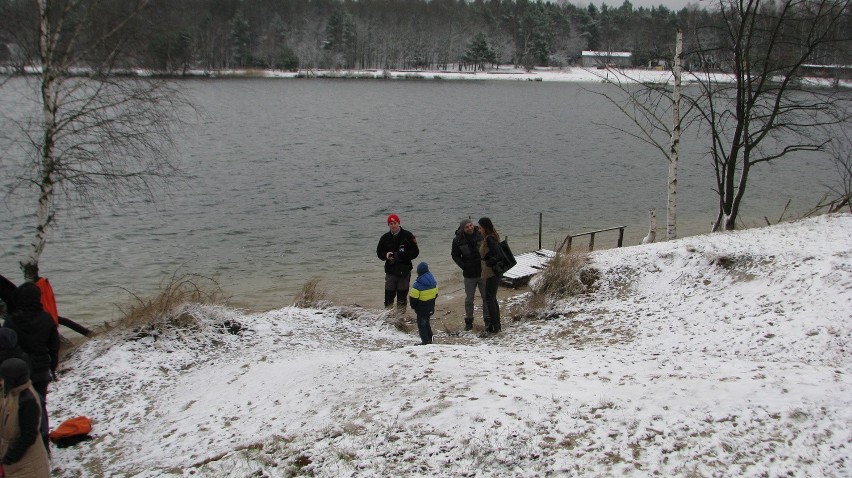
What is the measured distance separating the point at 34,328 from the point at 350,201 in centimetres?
2243

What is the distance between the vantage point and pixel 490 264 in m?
10.7

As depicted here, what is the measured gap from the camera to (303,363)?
8.52m

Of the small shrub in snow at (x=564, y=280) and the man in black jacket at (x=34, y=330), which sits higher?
the man in black jacket at (x=34, y=330)

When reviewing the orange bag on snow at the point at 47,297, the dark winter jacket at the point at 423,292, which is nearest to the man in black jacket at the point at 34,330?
the orange bag on snow at the point at 47,297

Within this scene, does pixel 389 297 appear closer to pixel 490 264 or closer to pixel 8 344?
pixel 490 264

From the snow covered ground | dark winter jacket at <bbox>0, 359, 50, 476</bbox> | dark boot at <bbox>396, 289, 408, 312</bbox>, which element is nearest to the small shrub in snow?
the snow covered ground

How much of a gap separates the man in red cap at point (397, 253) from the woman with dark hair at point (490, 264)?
1566mm

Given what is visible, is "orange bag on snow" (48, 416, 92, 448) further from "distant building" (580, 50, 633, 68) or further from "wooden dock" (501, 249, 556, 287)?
"distant building" (580, 50, 633, 68)

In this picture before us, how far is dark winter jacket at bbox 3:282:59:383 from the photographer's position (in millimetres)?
6805

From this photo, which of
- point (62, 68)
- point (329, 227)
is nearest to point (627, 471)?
point (62, 68)

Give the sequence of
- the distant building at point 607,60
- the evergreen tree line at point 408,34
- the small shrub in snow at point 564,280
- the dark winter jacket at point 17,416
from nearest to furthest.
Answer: the dark winter jacket at point 17,416
the small shrub in snow at point 564,280
the distant building at point 607,60
the evergreen tree line at point 408,34

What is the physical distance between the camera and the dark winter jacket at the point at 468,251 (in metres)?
10.7

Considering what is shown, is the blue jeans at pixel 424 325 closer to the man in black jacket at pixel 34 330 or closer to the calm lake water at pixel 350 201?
the man in black jacket at pixel 34 330

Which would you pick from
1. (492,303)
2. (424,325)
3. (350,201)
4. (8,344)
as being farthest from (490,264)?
(350,201)
